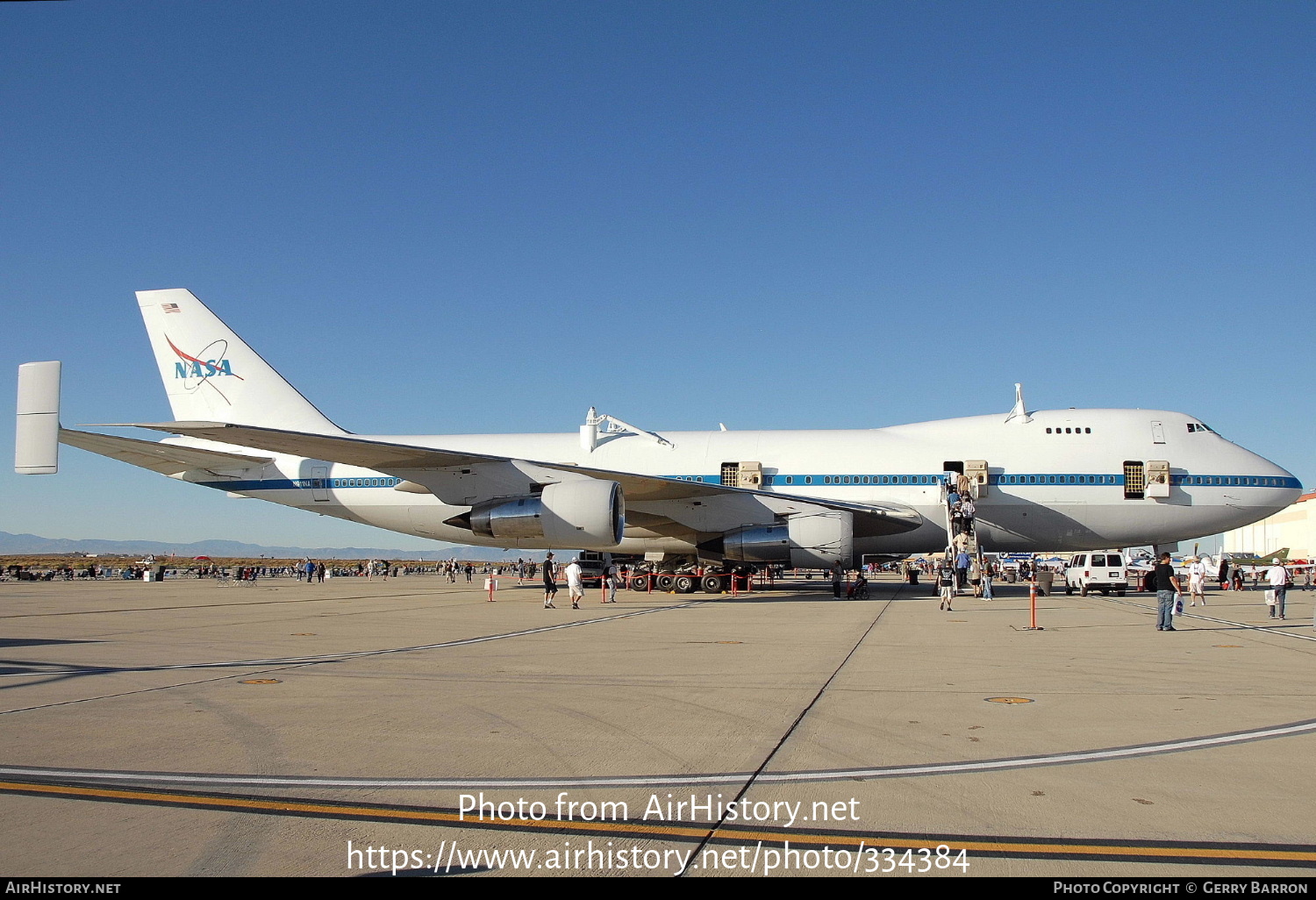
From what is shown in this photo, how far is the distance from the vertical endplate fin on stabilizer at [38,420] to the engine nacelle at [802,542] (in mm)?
15921

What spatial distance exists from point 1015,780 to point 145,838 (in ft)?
15.5

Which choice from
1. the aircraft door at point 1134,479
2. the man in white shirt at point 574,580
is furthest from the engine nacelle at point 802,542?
the aircraft door at point 1134,479

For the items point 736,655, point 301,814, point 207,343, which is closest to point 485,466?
point 207,343

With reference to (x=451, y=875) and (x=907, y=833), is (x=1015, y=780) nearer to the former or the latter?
(x=907, y=833)

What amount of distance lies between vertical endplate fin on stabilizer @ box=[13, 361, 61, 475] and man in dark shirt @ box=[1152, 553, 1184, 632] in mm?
19604

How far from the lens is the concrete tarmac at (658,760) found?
413 centimetres

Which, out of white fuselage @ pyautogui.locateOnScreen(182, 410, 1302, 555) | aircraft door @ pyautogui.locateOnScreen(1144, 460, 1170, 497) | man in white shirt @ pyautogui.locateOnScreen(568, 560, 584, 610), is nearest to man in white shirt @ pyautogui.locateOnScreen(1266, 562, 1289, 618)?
aircraft door @ pyautogui.locateOnScreen(1144, 460, 1170, 497)

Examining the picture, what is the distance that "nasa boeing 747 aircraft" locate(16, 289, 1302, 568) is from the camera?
24266 mm

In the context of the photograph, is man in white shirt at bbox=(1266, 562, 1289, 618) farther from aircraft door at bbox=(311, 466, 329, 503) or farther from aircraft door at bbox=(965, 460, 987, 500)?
aircraft door at bbox=(311, 466, 329, 503)

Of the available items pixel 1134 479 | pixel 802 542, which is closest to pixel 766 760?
pixel 802 542

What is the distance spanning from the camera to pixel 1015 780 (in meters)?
5.40

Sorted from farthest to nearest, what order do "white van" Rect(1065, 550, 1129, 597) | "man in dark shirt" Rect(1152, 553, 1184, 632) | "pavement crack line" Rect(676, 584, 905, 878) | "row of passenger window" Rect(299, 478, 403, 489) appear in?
"white van" Rect(1065, 550, 1129, 597) → "row of passenger window" Rect(299, 478, 403, 489) → "man in dark shirt" Rect(1152, 553, 1184, 632) → "pavement crack line" Rect(676, 584, 905, 878)

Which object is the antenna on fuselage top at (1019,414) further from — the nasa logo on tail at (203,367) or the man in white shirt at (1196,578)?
the nasa logo on tail at (203,367)

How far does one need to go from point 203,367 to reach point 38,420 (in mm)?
13662
